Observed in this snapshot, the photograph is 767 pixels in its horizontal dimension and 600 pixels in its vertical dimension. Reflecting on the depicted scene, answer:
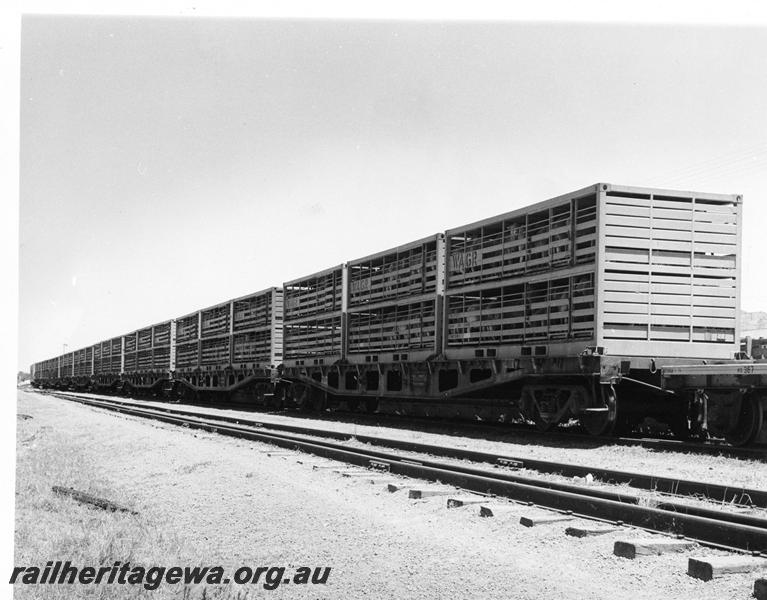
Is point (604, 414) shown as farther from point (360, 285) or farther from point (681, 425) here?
point (360, 285)

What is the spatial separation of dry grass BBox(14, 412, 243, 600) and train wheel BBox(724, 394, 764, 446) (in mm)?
8454

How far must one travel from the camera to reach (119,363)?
48.5 m

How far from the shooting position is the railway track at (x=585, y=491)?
5332 millimetres

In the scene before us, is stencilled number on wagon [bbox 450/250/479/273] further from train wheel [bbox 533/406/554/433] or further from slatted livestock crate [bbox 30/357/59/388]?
slatted livestock crate [bbox 30/357/59/388]

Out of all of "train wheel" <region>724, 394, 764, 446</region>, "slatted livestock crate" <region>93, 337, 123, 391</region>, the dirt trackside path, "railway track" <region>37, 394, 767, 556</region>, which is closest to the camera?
the dirt trackside path

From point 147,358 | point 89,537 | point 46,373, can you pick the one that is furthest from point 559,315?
point 46,373

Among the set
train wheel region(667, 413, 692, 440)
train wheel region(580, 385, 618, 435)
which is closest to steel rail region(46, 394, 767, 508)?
train wheel region(580, 385, 618, 435)

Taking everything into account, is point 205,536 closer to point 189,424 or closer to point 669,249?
point 669,249

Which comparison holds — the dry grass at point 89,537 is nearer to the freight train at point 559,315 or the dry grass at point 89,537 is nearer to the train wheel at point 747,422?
the freight train at point 559,315

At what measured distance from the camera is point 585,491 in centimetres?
722

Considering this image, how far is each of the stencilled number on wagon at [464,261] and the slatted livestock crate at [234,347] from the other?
11.4 metres

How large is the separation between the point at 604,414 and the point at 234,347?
19.8 metres

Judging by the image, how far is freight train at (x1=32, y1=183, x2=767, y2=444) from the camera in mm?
11789

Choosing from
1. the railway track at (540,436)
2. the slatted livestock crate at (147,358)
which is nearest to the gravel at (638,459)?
the railway track at (540,436)
